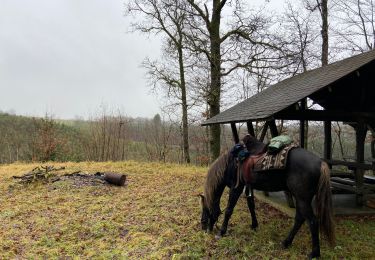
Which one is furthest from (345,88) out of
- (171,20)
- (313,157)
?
(171,20)

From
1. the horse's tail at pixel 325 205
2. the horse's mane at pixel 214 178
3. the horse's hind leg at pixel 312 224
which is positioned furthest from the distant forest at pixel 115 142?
the horse's tail at pixel 325 205

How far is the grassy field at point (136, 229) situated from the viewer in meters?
4.02

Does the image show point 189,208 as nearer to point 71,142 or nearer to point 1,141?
point 71,142

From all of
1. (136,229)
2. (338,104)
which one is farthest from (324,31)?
(136,229)

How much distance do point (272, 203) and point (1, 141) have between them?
15.0 m

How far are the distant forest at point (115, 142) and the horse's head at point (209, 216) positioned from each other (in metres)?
8.78

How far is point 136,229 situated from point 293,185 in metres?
2.61

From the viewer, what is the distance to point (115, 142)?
48.4 feet

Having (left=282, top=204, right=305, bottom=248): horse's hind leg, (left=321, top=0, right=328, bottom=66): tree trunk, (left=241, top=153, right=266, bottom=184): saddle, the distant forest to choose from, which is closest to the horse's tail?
(left=282, top=204, right=305, bottom=248): horse's hind leg

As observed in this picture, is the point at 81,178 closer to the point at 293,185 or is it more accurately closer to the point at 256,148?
the point at 256,148

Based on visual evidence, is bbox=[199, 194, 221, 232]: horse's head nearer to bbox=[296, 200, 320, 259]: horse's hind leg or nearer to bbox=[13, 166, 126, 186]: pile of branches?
bbox=[296, 200, 320, 259]: horse's hind leg

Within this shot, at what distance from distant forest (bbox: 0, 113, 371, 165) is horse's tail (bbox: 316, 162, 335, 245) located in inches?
381

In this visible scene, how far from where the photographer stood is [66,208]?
19.9ft

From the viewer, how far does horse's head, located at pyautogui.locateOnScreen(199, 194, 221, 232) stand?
4.58m
